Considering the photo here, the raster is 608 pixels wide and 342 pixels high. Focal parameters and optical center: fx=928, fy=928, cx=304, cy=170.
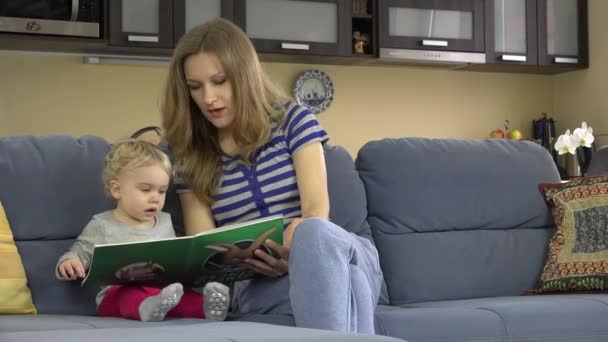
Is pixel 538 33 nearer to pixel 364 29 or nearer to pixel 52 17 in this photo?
pixel 364 29

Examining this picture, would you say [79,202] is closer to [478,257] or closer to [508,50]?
[478,257]

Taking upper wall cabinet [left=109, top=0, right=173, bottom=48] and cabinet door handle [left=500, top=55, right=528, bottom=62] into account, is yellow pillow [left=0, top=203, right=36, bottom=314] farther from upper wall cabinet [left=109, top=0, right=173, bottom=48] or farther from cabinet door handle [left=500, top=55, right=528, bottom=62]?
cabinet door handle [left=500, top=55, right=528, bottom=62]

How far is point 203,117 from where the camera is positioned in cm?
247

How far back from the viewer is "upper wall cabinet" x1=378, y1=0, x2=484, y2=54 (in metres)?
5.16

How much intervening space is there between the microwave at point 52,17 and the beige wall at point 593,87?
292cm

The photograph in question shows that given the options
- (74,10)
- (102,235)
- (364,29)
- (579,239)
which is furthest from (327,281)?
(364,29)

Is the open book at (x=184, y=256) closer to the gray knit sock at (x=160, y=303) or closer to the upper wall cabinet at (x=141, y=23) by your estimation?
the gray knit sock at (x=160, y=303)

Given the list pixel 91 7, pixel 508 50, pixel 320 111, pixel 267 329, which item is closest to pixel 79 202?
pixel 267 329

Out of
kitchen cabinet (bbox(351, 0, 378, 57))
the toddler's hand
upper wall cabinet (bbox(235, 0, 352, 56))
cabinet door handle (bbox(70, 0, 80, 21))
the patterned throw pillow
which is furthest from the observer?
kitchen cabinet (bbox(351, 0, 378, 57))

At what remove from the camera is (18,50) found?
15.6 feet

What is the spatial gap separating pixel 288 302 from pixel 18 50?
312cm

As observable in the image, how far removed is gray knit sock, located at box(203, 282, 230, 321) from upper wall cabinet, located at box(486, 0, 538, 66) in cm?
370

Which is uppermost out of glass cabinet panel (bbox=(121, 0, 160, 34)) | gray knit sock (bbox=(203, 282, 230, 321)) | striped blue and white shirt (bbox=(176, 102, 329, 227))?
glass cabinet panel (bbox=(121, 0, 160, 34))

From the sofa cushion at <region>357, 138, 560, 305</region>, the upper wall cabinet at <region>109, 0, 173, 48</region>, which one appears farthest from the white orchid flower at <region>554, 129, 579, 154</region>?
the upper wall cabinet at <region>109, 0, 173, 48</region>
